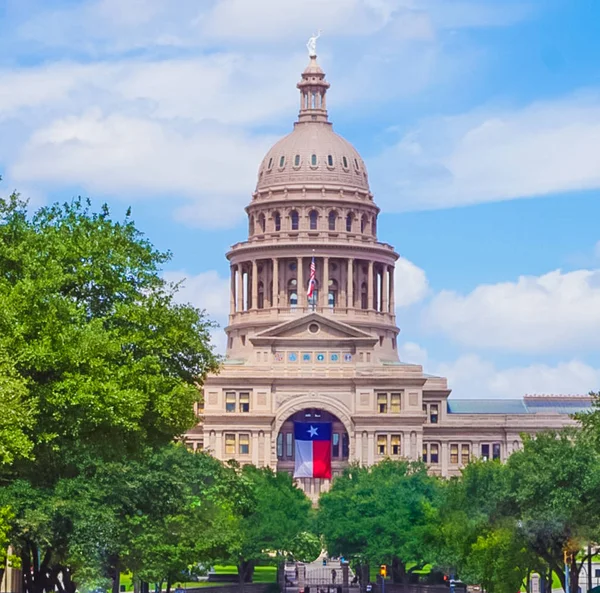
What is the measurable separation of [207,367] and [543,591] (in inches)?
1074

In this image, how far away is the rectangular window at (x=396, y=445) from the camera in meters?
183

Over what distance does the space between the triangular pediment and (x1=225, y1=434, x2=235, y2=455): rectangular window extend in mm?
9728

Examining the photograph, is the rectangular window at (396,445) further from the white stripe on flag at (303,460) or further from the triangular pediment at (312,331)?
the triangular pediment at (312,331)

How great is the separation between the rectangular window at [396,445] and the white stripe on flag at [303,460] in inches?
318

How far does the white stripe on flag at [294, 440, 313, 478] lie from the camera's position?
18175 cm

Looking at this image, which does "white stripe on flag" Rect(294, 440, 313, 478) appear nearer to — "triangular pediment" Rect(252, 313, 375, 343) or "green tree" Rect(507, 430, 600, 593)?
"triangular pediment" Rect(252, 313, 375, 343)

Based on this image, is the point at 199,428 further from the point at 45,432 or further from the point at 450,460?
the point at 45,432

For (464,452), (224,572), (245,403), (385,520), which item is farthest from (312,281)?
(385,520)

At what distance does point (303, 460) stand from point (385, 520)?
61.0m

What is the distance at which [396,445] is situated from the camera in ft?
602

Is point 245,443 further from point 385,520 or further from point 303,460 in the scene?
point 385,520

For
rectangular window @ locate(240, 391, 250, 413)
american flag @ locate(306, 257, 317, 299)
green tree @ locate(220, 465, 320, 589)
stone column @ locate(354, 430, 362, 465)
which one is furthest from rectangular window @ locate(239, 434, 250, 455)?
green tree @ locate(220, 465, 320, 589)

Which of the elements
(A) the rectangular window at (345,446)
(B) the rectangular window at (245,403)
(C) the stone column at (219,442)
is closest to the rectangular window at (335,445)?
(A) the rectangular window at (345,446)

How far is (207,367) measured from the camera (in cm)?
8338
